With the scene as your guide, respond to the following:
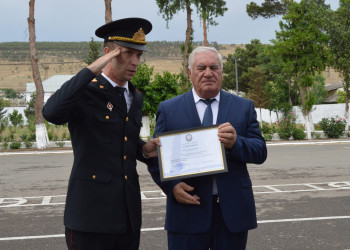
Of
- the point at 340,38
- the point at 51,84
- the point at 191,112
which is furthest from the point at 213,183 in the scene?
the point at 51,84

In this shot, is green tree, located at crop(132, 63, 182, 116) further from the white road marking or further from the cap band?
the cap band

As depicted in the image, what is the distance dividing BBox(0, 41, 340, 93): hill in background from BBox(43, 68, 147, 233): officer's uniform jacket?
141007 millimetres

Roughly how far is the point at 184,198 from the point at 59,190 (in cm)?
819

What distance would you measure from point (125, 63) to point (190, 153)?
29.8 inches

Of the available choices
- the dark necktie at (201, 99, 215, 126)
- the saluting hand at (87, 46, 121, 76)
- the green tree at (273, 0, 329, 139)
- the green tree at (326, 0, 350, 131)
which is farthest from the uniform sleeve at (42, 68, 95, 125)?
the green tree at (326, 0, 350, 131)

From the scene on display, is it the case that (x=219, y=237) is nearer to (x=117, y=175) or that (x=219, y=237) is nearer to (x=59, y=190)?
(x=117, y=175)

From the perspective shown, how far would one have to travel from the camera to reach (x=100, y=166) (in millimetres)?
3146

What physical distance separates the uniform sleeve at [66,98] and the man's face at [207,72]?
29.5 inches

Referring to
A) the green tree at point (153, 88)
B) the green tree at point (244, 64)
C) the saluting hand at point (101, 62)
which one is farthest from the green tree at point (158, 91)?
the green tree at point (244, 64)

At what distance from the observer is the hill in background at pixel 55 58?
14800 centimetres

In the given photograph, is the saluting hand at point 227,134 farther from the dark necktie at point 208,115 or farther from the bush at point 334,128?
the bush at point 334,128

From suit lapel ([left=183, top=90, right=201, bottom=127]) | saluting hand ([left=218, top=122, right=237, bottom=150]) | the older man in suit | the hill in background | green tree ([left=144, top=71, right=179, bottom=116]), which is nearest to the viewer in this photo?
saluting hand ([left=218, top=122, right=237, bottom=150])

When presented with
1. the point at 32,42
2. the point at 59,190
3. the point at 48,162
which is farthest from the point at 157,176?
the point at 32,42

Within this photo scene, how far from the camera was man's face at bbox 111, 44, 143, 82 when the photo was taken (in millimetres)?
3176
